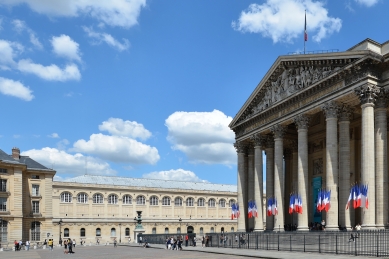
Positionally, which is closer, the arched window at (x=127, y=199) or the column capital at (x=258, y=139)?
the column capital at (x=258, y=139)

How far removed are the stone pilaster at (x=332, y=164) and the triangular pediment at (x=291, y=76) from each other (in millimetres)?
3173

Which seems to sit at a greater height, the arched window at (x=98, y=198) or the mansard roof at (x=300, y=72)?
the mansard roof at (x=300, y=72)

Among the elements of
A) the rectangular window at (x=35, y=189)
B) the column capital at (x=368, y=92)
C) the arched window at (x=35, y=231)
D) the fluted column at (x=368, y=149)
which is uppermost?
the column capital at (x=368, y=92)

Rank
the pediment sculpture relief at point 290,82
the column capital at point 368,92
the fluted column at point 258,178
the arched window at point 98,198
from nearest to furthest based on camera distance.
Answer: the column capital at point 368,92
the pediment sculpture relief at point 290,82
the fluted column at point 258,178
the arched window at point 98,198

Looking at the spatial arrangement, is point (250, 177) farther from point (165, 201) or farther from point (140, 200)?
point (165, 201)

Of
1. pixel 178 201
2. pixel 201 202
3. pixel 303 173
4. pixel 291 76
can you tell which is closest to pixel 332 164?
pixel 303 173

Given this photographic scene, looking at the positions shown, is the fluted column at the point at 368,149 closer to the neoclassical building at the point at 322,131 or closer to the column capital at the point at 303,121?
the neoclassical building at the point at 322,131

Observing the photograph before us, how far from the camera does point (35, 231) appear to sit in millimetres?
79312

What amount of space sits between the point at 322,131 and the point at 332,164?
13618 mm

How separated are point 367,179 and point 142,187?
72.6 meters

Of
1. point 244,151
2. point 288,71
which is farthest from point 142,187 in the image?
point 288,71

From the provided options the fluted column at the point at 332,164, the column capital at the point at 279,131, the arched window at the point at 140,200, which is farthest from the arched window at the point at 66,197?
the fluted column at the point at 332,164

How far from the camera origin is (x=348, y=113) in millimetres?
40812

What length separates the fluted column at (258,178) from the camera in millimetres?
53281
